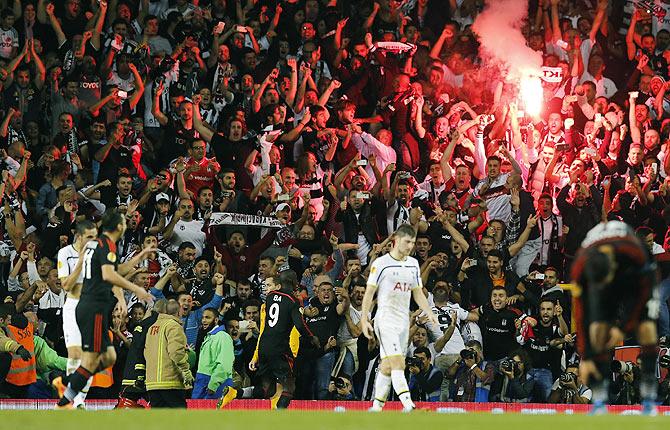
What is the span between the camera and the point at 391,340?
15.4 m

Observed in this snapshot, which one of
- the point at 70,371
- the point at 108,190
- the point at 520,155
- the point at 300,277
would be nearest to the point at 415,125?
the point at 520,155

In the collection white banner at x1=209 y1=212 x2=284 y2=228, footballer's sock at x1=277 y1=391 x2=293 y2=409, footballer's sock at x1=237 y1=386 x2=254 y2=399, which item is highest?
white banner at x1=209 y1=212 x2=284 y2=228

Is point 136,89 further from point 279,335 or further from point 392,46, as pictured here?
point 279,335

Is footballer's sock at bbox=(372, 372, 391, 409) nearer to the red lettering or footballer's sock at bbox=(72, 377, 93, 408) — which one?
the red lettering

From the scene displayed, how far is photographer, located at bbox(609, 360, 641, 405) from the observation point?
18.6 meters

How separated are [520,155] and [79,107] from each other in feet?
25.9

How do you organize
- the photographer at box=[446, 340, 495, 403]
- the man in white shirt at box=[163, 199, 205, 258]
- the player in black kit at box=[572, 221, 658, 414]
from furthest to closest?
the man in white shirt at box=[163, 199, 205, 258]
the photographer at box=[446, 340, 495, 403]
the player in black kit at box=[572, 221, 658, 414]

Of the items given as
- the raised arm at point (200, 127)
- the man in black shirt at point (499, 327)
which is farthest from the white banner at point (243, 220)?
the man in black shirt at point (499, 327)

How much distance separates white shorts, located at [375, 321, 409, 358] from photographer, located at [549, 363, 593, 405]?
3.99 m

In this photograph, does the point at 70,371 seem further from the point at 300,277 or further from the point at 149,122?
the point at 149,122

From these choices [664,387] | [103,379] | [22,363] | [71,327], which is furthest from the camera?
[664,387]

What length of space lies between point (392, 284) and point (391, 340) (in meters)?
0.71

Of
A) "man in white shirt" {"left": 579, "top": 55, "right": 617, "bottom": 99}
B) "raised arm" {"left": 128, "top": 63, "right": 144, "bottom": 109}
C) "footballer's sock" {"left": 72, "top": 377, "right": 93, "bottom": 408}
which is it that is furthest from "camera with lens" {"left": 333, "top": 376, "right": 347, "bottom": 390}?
"man in white shirt" {"left": 579, "top": 55, "right": 617, "bottom": 99}

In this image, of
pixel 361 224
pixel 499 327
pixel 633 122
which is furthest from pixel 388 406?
pixel 633 122
